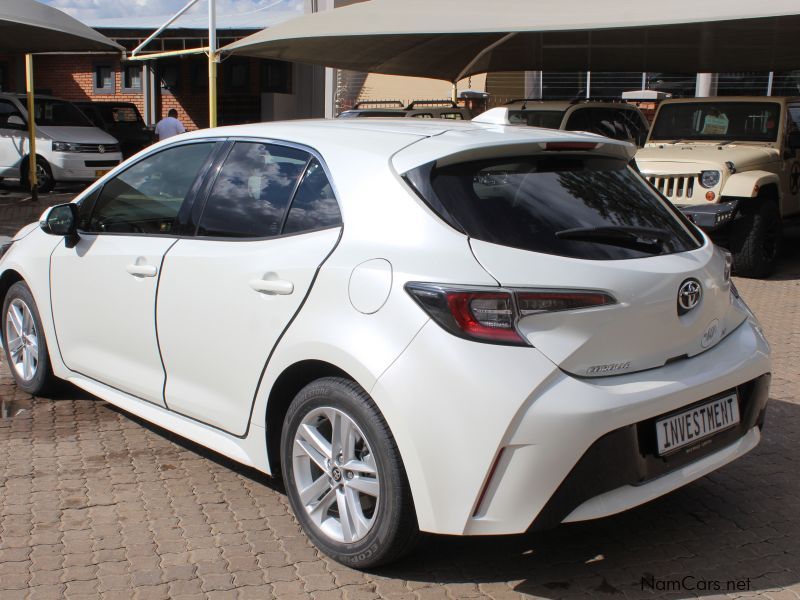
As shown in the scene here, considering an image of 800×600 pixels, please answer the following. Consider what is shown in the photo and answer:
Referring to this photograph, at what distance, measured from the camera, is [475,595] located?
131 inches

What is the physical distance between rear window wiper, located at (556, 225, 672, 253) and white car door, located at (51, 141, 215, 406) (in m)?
1.80

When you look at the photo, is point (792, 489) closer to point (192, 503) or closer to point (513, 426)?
point (513, 426)

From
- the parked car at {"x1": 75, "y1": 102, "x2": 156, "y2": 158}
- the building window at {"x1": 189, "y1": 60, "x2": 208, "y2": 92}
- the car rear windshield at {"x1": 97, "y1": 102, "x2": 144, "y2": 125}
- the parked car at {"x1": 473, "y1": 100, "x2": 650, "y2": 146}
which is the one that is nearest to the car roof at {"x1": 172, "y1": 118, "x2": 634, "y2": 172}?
the parked car at {"x1": 473, "y1": 100, "x2": 650, "y2": 146}

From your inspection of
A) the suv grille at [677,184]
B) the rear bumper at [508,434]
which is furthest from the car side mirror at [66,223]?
the suv grille at [677,184]

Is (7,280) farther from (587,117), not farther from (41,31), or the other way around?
(41,31)

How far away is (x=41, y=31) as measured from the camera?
16.5m

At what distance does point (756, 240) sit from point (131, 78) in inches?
948

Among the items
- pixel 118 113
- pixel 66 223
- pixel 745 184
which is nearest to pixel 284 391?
pixel 66 223

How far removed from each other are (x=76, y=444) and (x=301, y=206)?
2.00 meters

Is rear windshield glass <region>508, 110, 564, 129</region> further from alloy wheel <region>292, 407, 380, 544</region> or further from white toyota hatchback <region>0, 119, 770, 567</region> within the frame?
alloy wheel <region>292, 407, 380, 544</region>

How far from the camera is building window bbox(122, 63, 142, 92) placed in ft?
97.3

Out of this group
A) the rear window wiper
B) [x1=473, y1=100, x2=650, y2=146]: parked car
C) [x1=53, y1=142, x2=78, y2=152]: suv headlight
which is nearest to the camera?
the rear window wiper

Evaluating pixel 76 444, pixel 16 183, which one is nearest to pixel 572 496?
pixel 76 444

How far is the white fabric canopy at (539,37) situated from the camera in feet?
38.7
